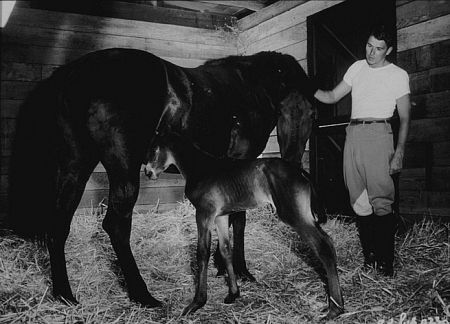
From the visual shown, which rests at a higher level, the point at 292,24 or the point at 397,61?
the point at 292,24

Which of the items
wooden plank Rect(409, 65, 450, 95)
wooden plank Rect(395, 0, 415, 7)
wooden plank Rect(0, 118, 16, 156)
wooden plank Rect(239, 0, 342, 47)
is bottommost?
wooden plank Rect(0, 118, 16, 156)

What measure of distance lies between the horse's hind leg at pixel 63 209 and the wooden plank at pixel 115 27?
342 cm

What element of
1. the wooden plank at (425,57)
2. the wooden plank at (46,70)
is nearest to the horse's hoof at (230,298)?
the wooden plank at (425,57)

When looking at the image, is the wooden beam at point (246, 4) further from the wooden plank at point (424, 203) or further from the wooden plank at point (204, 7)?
the wooden plank at point (424, 203)

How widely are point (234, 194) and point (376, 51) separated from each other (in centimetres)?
173

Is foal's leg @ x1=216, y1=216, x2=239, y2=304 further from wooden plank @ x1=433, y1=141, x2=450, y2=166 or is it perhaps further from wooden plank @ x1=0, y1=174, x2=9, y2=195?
wooden plank @ x1=0, y1=174, x2=9, y2=195

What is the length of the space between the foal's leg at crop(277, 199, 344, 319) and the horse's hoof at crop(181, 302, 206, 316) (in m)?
0.83

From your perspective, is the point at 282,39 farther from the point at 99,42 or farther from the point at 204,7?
the point at 99,42

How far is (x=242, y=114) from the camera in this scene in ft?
12.9

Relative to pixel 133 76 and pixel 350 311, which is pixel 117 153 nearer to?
pixel 133 76

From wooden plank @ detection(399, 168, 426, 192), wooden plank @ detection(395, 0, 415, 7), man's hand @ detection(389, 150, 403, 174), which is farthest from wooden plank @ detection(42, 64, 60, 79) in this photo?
wooden plank @ detection(399, 168, 426, 192)

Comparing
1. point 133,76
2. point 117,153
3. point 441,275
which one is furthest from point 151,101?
point 441,275

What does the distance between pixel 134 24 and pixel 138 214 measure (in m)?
2.93

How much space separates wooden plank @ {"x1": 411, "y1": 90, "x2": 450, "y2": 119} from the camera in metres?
4.07
